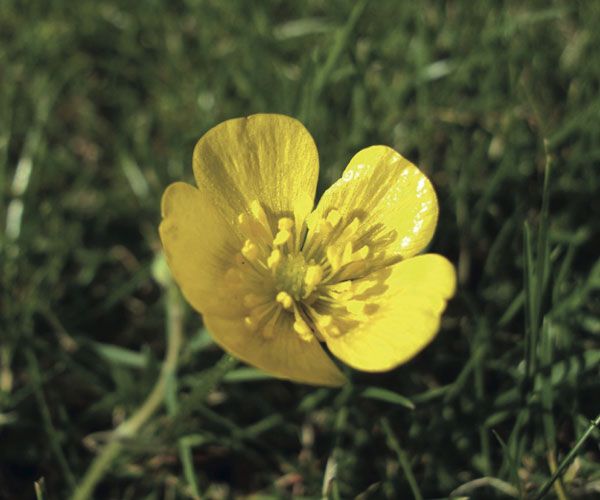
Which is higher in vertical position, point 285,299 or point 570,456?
point 285,299

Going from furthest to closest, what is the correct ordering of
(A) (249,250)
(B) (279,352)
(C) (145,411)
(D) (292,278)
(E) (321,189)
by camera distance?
(E) (321,189) < (C) (145,411) < (D) (292,278) < (A) (249,250) < (B) (279,352)

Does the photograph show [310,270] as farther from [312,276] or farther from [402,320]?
[402,320]

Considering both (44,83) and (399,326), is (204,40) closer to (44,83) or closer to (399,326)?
(44,83)

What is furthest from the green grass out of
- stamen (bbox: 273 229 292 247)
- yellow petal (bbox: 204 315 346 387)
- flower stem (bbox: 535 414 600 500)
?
stamen (bbox: 273 229 292 247)

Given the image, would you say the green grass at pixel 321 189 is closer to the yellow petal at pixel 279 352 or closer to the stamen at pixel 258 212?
the yellow petal at pixel 279 352

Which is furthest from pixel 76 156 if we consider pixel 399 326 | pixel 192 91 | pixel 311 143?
pixel 399 326

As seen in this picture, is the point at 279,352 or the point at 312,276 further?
the point at 312,276

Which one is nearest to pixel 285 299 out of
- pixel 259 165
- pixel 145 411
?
pixel 259 165
